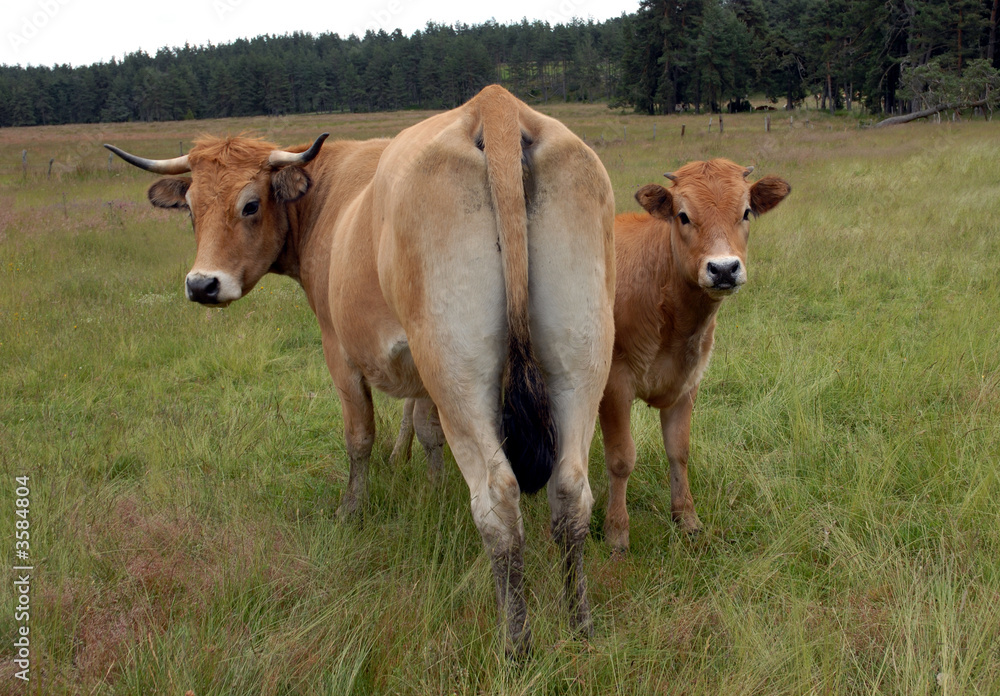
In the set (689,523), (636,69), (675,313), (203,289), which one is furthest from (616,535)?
(636,69)

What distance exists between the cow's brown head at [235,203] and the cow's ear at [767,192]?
267 centimetres

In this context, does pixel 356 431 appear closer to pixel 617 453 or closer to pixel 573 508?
pixel 617 453

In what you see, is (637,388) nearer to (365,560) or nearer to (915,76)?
(365,560)

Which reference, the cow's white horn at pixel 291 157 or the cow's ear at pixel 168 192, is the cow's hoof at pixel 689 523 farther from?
the cow's ear at pixel 168 192

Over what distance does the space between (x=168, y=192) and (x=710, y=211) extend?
11.7 ft

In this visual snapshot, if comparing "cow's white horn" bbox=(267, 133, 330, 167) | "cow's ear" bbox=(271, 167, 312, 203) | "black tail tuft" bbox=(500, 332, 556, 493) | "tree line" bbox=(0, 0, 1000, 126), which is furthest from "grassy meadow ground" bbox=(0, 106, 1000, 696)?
"tree line" bbox=(0, 0, 1000, 126)

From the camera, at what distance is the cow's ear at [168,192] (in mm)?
4599

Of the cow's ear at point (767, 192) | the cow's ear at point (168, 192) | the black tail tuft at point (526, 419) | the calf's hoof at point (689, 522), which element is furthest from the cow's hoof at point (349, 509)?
the cow's ear at point (767, 192)

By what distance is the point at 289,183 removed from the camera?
4301 mm

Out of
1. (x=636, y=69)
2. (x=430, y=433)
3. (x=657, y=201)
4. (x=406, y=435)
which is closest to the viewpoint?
(x=657, y=201)

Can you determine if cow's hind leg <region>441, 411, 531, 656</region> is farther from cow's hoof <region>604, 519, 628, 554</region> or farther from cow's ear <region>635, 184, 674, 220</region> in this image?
cow's ear <region>635, 184, 674, 220</region>

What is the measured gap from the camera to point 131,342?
6.93 m

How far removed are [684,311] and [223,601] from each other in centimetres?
282

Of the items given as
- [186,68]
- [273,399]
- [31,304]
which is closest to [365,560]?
[273,399]
